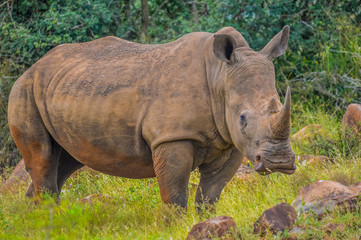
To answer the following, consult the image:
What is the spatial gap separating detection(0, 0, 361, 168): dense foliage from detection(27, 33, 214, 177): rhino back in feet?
12.4

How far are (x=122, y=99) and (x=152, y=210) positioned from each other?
1.04 meters

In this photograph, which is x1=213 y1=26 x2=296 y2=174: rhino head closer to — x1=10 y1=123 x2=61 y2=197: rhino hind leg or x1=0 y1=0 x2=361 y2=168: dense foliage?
x1=10 y1=123 x2=61 y2=197: rhino hind leg

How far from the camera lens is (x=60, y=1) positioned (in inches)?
430

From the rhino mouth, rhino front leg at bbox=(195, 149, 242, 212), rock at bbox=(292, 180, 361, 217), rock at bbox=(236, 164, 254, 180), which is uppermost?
the rhino mouth

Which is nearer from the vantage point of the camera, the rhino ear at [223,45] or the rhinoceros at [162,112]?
the rhinoceros at [162,112]

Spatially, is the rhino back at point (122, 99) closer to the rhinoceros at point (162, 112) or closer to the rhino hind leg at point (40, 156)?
the rhinoceros at point (162, 112)

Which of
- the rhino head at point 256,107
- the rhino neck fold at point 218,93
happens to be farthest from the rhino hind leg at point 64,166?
the rhino head at point 256,107

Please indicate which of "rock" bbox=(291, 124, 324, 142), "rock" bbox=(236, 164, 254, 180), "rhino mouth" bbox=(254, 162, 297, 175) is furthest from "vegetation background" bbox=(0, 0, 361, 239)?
"rhino mouth" bbox=(254, 162, 297, 175)

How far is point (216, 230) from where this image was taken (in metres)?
4.71

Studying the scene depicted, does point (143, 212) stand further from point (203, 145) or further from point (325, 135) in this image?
point (325, 135)

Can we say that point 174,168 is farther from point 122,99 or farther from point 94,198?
point 94,198

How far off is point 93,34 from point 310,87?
11.5 ft

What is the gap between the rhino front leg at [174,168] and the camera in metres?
5.66

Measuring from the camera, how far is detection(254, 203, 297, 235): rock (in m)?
4.80
